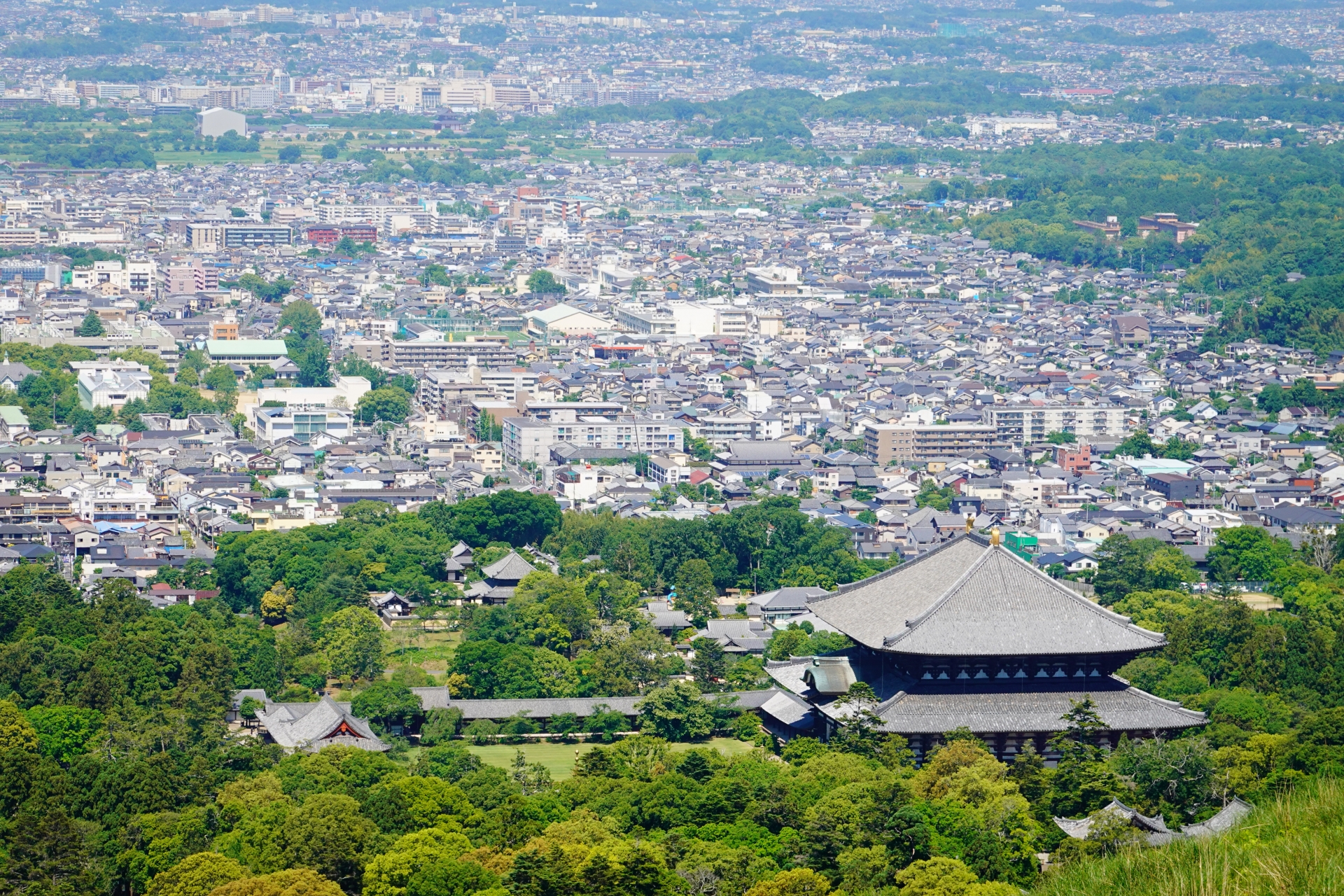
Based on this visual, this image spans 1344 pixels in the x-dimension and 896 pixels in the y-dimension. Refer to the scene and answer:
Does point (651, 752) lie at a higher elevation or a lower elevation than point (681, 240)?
higher

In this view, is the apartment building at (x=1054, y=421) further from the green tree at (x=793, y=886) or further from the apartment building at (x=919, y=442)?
the green tree at (x=793, y=886)

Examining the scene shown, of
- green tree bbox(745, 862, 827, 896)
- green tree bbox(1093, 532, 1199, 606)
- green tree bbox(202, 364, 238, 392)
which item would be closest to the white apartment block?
Result: green tree bbox(202, 364, 238, 392)

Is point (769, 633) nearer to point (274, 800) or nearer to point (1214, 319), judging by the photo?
point (274, 800)

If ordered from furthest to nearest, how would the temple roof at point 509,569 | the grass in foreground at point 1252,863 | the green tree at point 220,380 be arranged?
the green tree at point 220,380 < the temple roof at point 509,569 < the grass in foreground at point 1252,863

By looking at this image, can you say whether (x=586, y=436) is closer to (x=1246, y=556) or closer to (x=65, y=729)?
(x=1246, y=556)

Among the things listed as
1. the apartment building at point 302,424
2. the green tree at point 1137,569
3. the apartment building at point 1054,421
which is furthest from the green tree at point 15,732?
the apartment building at point 1054,421

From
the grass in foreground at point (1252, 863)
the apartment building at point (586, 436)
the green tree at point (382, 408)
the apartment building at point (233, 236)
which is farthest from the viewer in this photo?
the apartment building at point (233, 236)

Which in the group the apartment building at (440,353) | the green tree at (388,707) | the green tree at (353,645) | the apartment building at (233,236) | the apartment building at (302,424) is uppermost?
the green tree at (388,707)

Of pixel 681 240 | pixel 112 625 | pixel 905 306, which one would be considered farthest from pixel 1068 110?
pixel 112 625
